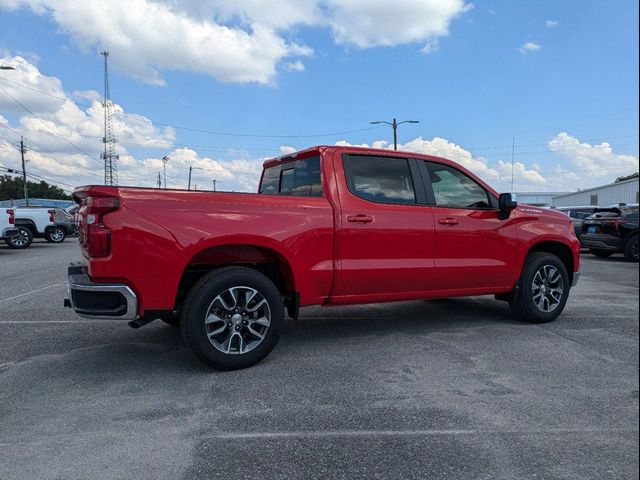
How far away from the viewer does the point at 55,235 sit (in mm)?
20641

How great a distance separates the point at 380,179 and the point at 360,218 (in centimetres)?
59

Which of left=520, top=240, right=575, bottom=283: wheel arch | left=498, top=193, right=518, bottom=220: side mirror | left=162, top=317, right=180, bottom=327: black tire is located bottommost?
left=162, top=317, right=180, bottom=327: black tire

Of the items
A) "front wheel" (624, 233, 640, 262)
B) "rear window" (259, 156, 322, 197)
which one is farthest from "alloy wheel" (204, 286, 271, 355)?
"front wheel" (624, 233, 640, 262)

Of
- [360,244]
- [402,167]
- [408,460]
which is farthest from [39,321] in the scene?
[408,460]

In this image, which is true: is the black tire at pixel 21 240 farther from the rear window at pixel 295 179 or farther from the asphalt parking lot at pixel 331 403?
the rear window at pixel 295 179

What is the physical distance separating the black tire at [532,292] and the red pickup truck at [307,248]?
16 mm

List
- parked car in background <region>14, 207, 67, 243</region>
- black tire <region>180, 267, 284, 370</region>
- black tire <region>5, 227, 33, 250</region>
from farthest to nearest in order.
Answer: parked car in background <region>14, 207, 67, 243</region> < black tire <region>5, 227, 33, 250</region> < black tire <region>180, 267, 284, 370</region>

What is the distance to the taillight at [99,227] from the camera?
148 inches

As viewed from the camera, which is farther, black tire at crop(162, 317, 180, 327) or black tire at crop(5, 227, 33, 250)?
black tire at crop(5, 227, 33, 250)

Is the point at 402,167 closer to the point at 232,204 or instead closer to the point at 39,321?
the point at 232,204

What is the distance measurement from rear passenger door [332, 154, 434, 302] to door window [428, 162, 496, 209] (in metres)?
0.24

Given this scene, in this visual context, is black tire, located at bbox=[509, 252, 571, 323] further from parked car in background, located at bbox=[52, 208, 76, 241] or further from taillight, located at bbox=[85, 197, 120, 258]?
parked car in background, located at bbox=[52, 208, 76, 241]

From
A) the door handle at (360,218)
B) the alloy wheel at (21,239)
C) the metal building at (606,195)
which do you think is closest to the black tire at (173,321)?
the door handle at (360,218)

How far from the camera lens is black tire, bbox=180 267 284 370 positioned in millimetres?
3990
